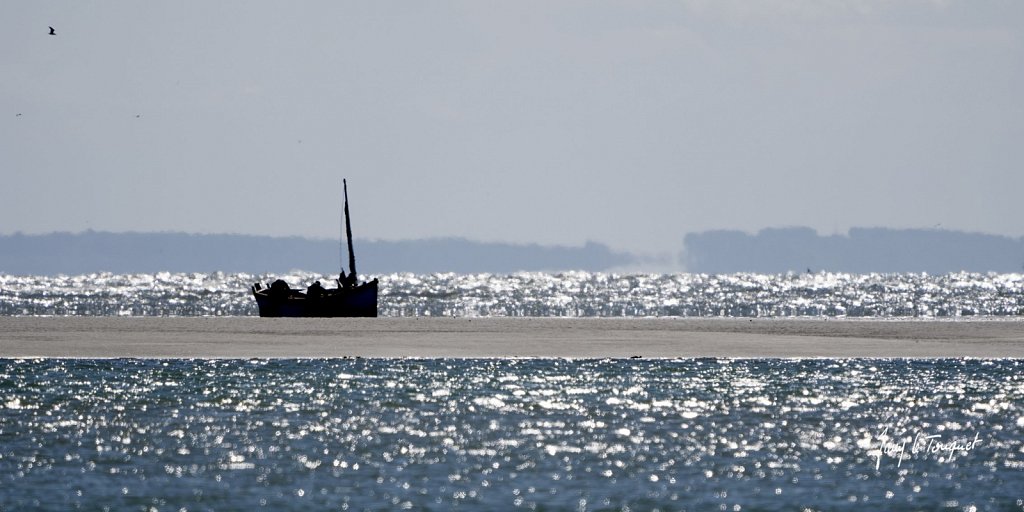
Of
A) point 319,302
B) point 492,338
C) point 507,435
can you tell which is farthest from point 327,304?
point 507,435

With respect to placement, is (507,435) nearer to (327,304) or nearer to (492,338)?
(492,338)

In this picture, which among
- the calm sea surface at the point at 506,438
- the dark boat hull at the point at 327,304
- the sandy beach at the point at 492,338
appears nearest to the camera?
the calm sea surface at the point at 506,438

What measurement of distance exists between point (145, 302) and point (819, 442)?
282 feet

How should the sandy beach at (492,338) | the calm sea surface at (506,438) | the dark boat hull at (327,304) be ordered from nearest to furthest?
the calm sea surface at (506,438) < the sandy beach at (492,338) < the dark boat hull at (327,304)

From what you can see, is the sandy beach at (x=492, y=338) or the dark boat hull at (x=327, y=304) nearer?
the sandy beach at (x=492, y=338)

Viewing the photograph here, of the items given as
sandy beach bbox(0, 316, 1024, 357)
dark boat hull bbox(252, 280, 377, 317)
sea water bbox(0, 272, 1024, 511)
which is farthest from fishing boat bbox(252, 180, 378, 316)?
sea water bbox(0, 272, 1024, 511)

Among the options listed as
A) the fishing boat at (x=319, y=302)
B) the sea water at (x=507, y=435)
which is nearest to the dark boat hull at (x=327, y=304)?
the fishing boat at (x=319, y=302)

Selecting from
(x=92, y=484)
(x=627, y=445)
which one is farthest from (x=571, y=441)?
(x=92, y=484)

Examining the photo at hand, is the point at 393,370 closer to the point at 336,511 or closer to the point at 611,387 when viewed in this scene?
the point at 611,387

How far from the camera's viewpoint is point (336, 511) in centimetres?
1714

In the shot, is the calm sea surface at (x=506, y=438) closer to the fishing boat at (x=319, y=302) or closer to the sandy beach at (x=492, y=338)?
the sandy beach at (x=492, y=338)

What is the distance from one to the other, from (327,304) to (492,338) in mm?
23067

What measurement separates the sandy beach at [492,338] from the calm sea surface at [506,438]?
561cm

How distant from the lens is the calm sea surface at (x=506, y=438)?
18.2 meters
